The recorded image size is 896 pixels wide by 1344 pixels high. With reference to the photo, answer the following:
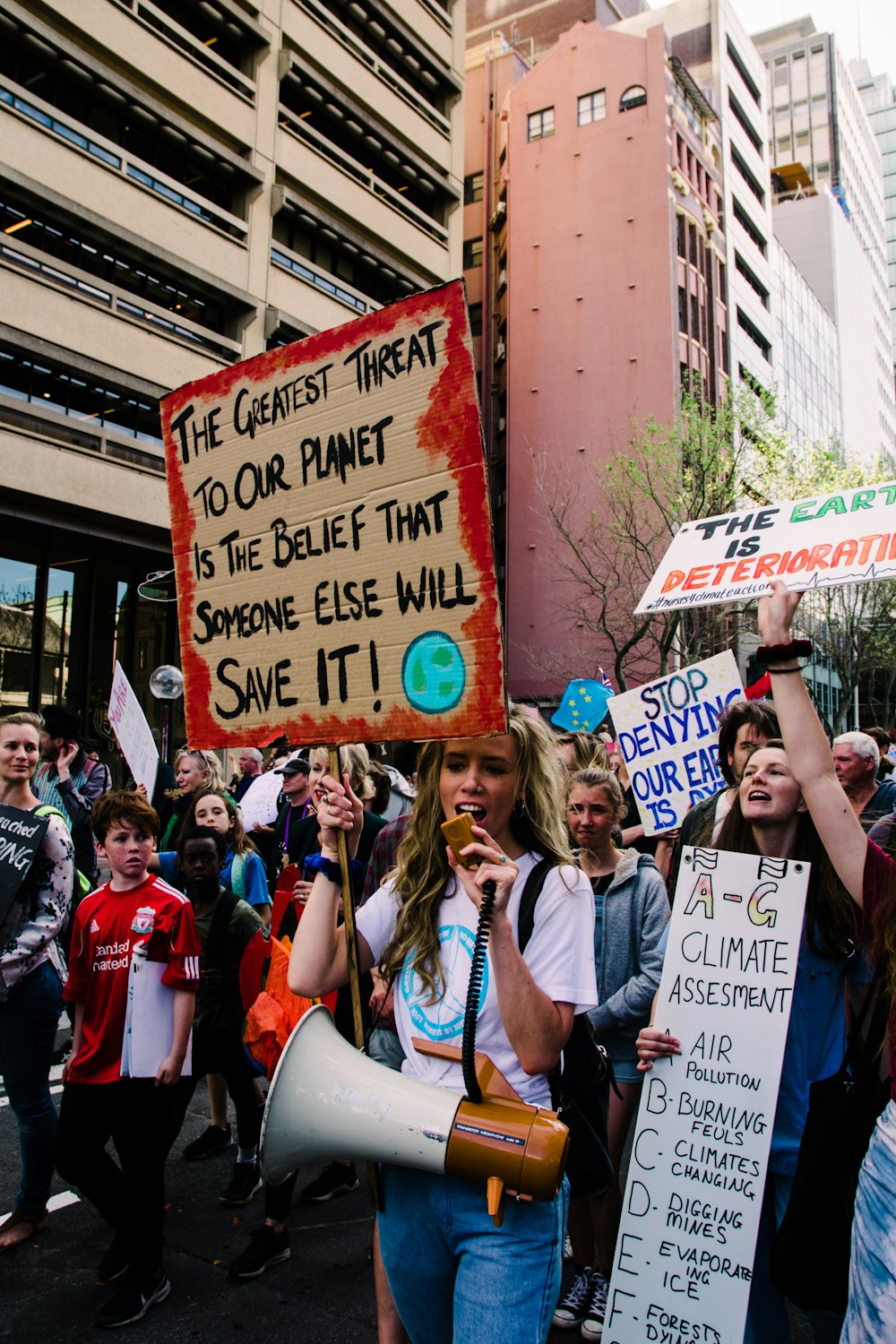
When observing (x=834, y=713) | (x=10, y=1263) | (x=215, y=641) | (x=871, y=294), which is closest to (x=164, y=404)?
(x=215, y=641)

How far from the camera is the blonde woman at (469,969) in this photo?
1.87m

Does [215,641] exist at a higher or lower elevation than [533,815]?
higher

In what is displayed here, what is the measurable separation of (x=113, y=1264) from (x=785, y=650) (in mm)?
3189

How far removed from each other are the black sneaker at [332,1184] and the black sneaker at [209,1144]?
2.17 feet

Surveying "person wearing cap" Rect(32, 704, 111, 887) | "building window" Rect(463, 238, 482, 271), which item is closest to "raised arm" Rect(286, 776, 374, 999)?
"person wearing cap" Rect(32, 704, 111, 887)

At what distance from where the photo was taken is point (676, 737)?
5.88 meters

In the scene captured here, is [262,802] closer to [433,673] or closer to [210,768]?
[210,768]

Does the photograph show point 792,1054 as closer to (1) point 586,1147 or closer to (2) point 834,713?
(1) point 586,1147

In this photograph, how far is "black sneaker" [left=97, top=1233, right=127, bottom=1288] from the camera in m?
3.48

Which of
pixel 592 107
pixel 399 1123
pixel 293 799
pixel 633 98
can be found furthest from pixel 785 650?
pixel 592 107

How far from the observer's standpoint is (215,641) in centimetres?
277

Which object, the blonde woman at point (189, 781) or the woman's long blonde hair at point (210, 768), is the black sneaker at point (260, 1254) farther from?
the woman's long blonde hair at point (210, 768)

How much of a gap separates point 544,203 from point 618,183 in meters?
2.83

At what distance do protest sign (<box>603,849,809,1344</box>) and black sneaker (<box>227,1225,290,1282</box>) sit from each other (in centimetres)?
150
